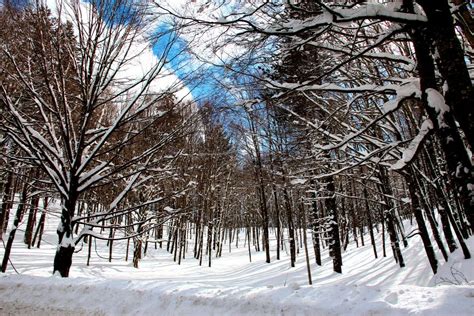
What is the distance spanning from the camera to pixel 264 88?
461cm

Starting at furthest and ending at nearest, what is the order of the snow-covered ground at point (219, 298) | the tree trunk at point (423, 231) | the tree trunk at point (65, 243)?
the tree trunk at point (423, 231) → the tree trunk at point (65, 243) → the snow-covered ground at point (219, 298)

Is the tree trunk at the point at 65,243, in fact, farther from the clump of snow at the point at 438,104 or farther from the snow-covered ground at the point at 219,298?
the clump of snow at the point at 438,104

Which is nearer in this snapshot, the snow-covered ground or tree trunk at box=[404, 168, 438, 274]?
the snow-covered ground

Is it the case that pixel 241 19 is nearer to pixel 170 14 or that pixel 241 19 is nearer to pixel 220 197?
pixel 170 14

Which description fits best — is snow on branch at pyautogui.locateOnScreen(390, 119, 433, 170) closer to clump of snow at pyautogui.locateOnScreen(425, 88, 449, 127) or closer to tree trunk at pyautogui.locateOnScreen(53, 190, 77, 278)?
clump of snow at pyautogui.locateOnScreen(425, 88, 449, 127)

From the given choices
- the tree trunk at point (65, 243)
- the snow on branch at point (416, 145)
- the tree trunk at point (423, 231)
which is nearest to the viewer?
the snow on branch at point (416, 145)

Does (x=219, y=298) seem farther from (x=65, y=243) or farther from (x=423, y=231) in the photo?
(x=423, y=231)

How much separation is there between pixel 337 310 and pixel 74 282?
158 inches

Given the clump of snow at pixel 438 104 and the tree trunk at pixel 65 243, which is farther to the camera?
the tree trunk at pixel 65 243

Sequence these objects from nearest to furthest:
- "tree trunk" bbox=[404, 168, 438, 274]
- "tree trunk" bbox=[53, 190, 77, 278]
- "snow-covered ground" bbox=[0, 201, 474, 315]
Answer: "snow-covered ground" bbox=[0, 201, 474, 315] → "tree trunk" bbox=[53, 190, 77, 278] → "tree trunk" bbox=[404, 168, 438, 274]

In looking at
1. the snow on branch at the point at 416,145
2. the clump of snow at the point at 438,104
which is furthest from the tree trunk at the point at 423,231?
the clump of snow at the point at 438,104

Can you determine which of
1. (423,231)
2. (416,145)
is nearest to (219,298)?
(416,145)

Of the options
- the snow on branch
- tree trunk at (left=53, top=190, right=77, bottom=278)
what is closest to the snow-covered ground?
tree trunk at (left=53, top=190, right=77, bottom=278)

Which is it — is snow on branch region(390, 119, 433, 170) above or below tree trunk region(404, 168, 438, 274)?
above
